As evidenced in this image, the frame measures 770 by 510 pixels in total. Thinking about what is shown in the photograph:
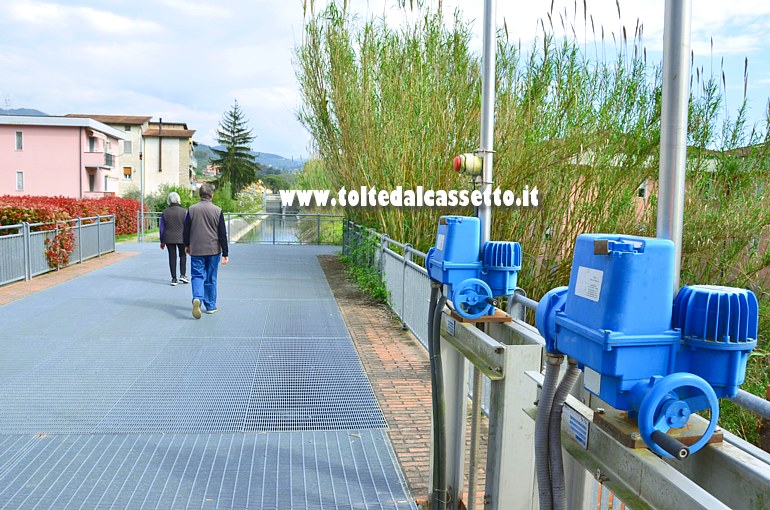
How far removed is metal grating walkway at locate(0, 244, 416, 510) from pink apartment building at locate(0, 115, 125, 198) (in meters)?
43.7

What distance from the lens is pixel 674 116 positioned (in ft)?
6.06

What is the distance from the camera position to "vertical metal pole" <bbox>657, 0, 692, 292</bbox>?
6.01 ft

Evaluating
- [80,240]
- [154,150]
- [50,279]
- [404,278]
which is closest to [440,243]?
[404,278]

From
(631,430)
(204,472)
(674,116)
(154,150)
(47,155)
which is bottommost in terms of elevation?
(204,472)

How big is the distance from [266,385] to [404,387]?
4.26ft

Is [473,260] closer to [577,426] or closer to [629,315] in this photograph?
[577,426]

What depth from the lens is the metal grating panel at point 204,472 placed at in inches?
148

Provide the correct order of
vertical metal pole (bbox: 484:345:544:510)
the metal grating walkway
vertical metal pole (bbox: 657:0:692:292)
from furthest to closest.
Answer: the metal grating walkway, vertical metal pole (bbox: 484:345:544:510), vertical metal pole (bbox: 657:0:692:292)

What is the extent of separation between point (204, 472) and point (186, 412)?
1.23 m

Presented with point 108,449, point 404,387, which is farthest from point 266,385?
point 108,449

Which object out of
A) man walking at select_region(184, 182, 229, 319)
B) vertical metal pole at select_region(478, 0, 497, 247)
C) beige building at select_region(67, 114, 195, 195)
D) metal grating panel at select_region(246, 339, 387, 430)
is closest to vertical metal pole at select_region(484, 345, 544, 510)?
vertical metal pole at select_region(478, 0, 497, 247)

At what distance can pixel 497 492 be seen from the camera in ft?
8.84

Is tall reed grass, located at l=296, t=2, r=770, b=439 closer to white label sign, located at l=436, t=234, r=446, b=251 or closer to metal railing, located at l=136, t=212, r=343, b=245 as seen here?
white label sign, located at l=436, t=234, r=446, b=251

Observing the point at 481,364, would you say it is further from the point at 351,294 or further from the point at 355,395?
the point at 351,294
